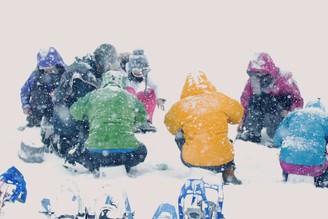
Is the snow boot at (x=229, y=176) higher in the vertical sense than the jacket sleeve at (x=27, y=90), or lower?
lower

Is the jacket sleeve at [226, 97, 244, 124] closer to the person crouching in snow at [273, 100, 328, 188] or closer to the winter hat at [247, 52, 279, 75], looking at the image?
the person crouching in snow at [273, 100, 328, 188]

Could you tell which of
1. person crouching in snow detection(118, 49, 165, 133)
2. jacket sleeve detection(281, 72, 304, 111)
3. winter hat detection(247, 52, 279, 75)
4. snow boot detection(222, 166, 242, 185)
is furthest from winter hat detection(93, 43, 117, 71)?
jacket sleeve detection(281, 72, 304, 111)

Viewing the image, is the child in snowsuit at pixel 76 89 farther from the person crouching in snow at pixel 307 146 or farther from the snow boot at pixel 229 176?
the person crouching in snow at pixel 307 146

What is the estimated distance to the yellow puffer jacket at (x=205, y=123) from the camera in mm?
5309

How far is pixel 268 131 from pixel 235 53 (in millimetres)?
11195

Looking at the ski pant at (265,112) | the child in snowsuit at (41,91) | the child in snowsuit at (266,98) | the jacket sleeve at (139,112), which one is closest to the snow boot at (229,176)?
the jacket sleeve at (139,112)

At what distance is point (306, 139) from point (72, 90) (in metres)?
2.60

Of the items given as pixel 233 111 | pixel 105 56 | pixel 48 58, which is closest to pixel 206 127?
pixel 233 111

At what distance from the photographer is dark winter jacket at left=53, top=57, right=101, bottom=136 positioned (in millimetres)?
6066

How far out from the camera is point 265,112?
300 inches

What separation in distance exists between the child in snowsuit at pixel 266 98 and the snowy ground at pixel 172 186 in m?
0.53

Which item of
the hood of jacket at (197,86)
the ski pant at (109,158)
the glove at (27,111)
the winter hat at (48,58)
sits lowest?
the ski pant at (109,158)

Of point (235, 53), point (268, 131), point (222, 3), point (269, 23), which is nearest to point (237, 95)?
point (268, 131)

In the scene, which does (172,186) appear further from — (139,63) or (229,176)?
(139,63)
